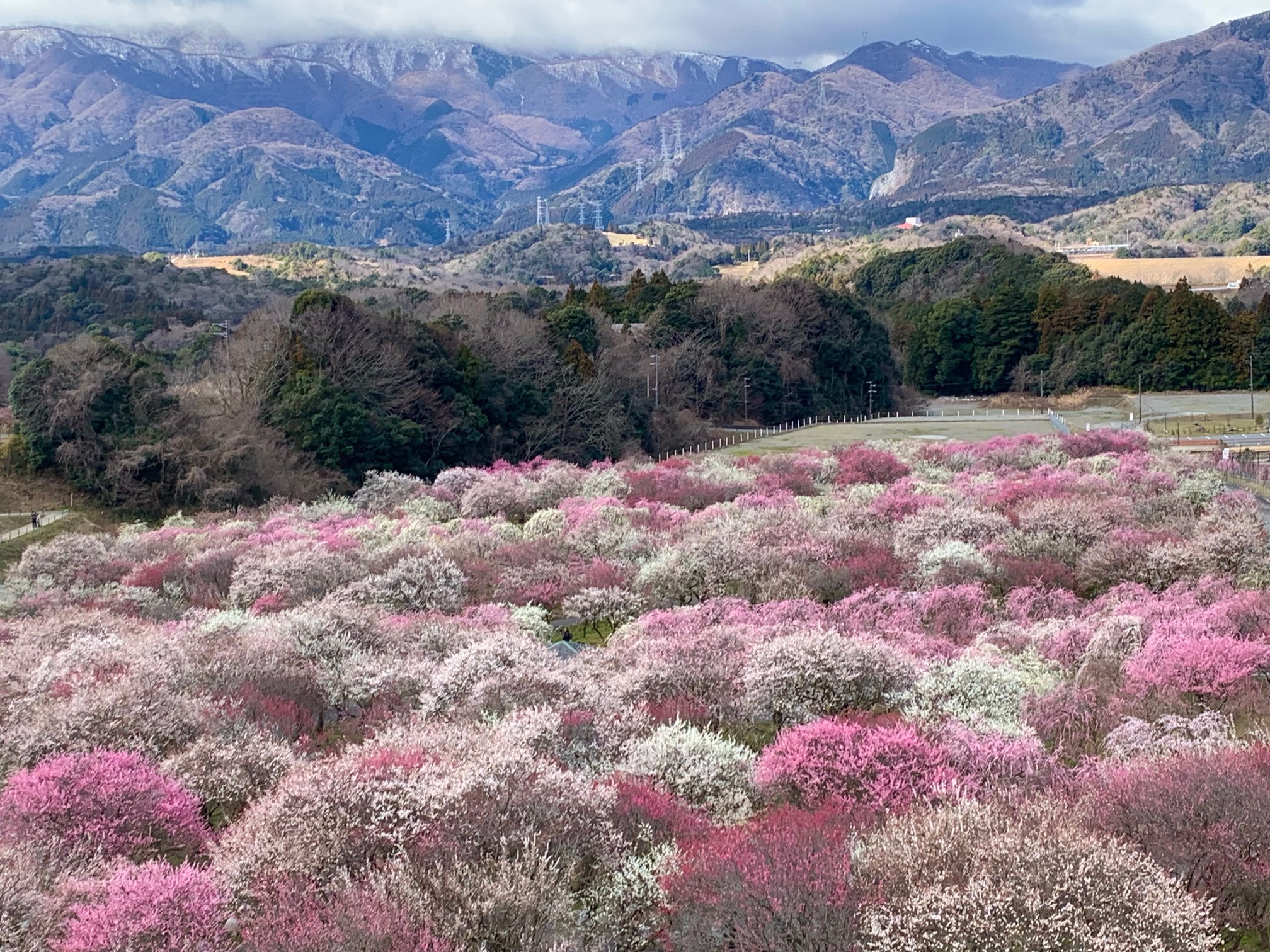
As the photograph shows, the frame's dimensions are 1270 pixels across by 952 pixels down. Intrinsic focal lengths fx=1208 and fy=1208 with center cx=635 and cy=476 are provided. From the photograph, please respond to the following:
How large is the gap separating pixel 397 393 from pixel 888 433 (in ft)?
69.2

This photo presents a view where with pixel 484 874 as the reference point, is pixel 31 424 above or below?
below

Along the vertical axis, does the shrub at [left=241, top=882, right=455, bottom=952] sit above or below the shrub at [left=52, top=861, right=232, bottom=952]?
above

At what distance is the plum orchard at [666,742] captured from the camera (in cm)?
652

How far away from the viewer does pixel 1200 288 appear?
130375 millimetres

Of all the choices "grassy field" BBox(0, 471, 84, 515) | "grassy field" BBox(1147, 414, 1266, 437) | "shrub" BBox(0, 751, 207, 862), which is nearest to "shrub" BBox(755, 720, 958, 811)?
"shrub" BBox(0, 751, 207, 862)

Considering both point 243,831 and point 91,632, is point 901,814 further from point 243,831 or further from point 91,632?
point 91,632

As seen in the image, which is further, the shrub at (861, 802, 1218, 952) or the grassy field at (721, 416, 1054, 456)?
the grassy field at (721, 416, 1054, 456)

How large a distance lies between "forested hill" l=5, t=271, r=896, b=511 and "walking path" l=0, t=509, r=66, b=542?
177 centimetres

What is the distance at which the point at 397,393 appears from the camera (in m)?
43.4

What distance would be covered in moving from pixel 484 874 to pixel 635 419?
4850 centimetres

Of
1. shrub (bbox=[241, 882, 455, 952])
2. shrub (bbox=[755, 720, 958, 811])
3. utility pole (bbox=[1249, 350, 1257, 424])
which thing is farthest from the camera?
utility pole (bbox=[1249, 350, 1257, 424])

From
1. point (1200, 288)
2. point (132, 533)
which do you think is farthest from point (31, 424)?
point (1200, 288)

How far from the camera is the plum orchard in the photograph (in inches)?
257

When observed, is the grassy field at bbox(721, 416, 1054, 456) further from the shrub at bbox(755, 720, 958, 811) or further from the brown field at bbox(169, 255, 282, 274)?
the brown field at bbox(169, 255, 282, 274)
